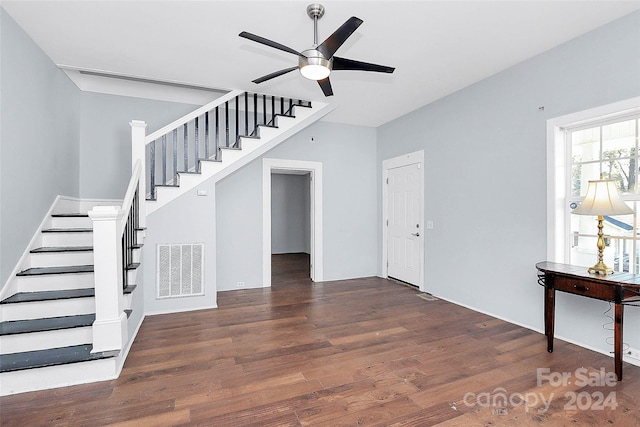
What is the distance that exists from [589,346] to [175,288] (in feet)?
14.7

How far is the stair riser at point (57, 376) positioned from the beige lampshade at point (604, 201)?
12.9ft

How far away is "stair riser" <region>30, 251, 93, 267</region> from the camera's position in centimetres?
302

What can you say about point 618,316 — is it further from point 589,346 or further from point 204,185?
point 204,185

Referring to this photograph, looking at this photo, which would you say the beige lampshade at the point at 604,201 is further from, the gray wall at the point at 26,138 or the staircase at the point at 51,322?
the gray wall at the point at 26,138

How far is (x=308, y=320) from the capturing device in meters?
3.60

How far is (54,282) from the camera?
2.86m

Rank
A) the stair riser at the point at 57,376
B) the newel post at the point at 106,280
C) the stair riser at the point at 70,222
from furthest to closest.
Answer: the stair riser at the point at 70,222 → the newel post at the point at 106,280 → the stair riser at the point at 57,376

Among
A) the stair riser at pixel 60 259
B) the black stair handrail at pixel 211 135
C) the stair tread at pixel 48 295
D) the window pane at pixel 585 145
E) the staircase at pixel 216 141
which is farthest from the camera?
the black stair handrail at pixel 211 135

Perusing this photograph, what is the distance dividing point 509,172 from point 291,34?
280cm

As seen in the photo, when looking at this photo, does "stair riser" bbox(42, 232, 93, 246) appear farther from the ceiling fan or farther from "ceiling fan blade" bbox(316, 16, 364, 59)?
"ceiling fan blade" bbox(316, 16, 364, 59)

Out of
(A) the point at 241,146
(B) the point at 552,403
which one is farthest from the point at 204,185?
(B) the point at 552,403

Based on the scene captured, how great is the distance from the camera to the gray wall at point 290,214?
941 centimetres

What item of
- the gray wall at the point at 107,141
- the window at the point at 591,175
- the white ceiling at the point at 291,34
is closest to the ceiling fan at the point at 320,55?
the white ceiling at the point at 291,34

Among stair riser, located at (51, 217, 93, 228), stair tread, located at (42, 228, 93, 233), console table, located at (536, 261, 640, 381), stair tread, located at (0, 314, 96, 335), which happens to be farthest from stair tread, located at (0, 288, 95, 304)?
console table, located at (536, 261, 640, 381)
